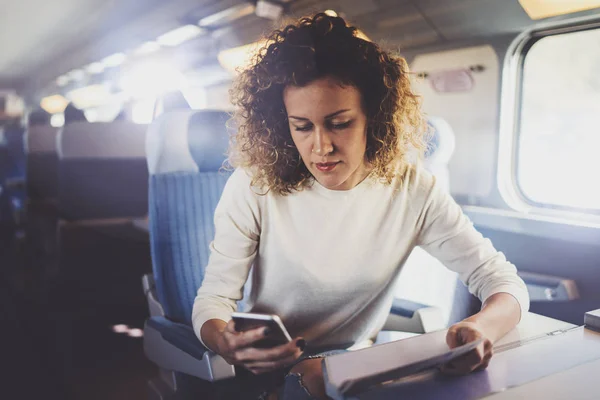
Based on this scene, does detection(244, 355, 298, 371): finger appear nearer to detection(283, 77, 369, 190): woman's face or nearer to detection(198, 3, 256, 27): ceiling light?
detection(283, 77, 369, 190): woman's face

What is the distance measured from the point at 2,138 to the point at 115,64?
2395 millimetres

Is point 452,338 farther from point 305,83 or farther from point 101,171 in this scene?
point 101,171

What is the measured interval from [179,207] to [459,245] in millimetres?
980

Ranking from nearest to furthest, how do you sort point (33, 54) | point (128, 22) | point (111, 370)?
point (111, 370) < point (128, 22) < point (33, 54)

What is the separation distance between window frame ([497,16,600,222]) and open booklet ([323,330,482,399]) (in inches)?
71.7

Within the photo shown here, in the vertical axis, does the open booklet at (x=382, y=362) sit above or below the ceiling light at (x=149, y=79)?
below

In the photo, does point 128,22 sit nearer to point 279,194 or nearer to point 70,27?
point 70,27

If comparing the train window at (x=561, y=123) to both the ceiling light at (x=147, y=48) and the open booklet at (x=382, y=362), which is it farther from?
the ceiling light at (x=147, y=48)

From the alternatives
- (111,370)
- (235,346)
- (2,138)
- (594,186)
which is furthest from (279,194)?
(2,138)

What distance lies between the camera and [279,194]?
136 cm

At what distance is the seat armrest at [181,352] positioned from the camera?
1344mm

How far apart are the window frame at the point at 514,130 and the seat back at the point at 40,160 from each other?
14.7 ft

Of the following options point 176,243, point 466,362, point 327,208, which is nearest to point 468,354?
point 466,362

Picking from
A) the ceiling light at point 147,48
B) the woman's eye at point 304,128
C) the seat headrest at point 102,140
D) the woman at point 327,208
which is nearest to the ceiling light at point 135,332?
the seat headrest at point 102,140
